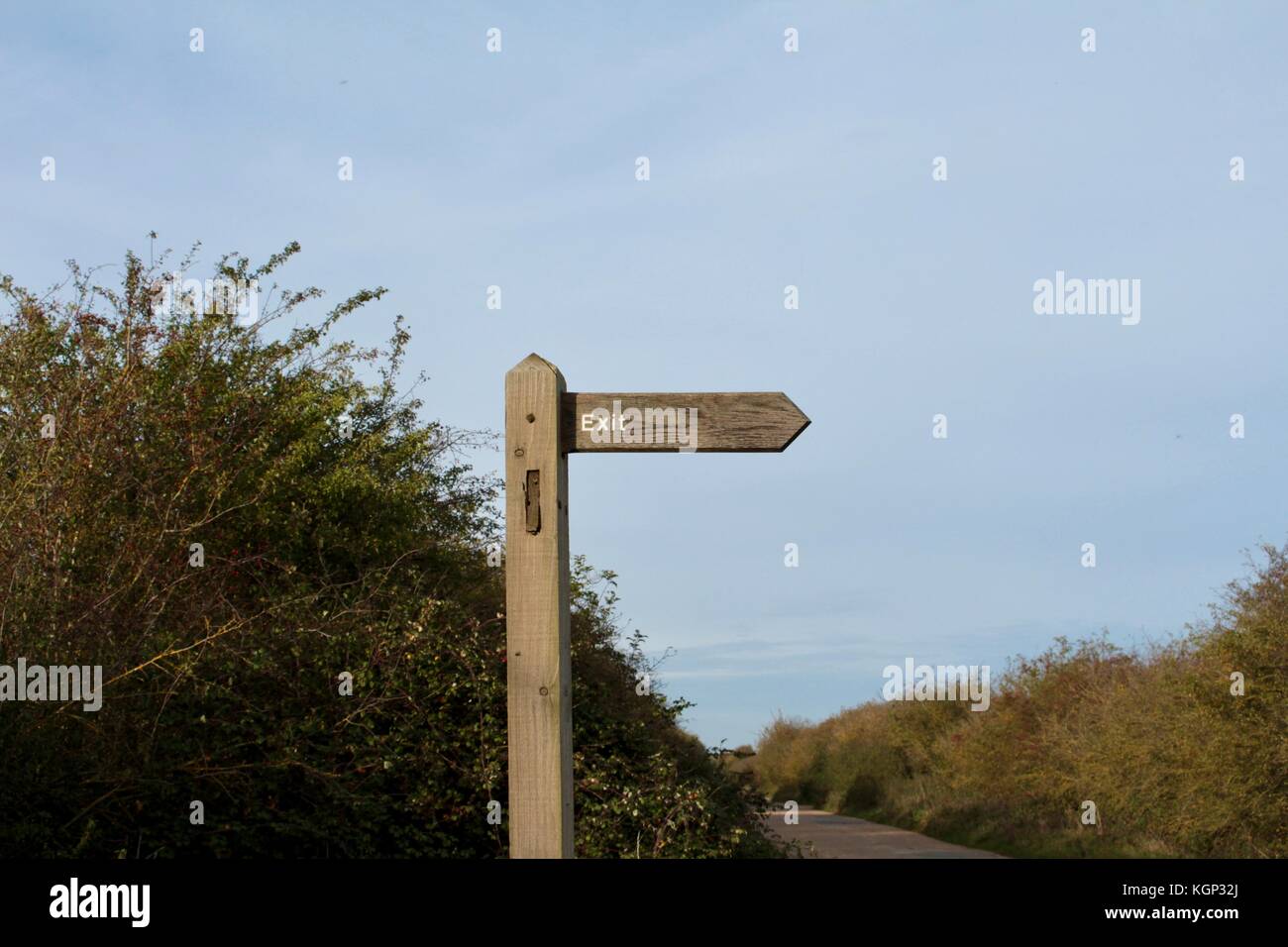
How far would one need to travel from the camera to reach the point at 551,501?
15.8 feet

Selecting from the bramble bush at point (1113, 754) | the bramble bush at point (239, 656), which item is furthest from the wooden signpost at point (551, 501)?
the bramble bush at point (1113, 754)

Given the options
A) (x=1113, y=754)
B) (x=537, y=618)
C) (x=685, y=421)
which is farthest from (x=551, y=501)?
(x=1113, y=754)

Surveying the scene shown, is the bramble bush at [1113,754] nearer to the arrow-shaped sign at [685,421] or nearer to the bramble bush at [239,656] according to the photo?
the bramble bush at [239,656]

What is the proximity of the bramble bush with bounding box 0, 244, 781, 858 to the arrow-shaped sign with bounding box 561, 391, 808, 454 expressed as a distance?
461cm

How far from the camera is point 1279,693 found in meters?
14.8

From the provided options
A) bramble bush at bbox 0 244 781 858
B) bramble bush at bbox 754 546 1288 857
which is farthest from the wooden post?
bramble bush at bbox 754 546 1288 857

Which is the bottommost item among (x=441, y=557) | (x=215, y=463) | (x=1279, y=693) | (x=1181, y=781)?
(x=1181, y=781)

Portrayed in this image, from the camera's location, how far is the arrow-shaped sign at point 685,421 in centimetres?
490

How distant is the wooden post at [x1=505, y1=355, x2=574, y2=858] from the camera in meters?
4.75

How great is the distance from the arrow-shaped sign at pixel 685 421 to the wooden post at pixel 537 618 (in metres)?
0.11

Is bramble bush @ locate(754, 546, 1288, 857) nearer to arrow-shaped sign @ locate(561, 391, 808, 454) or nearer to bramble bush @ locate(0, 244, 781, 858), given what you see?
bramble bush @ locate(0, 244, 781, 858)
